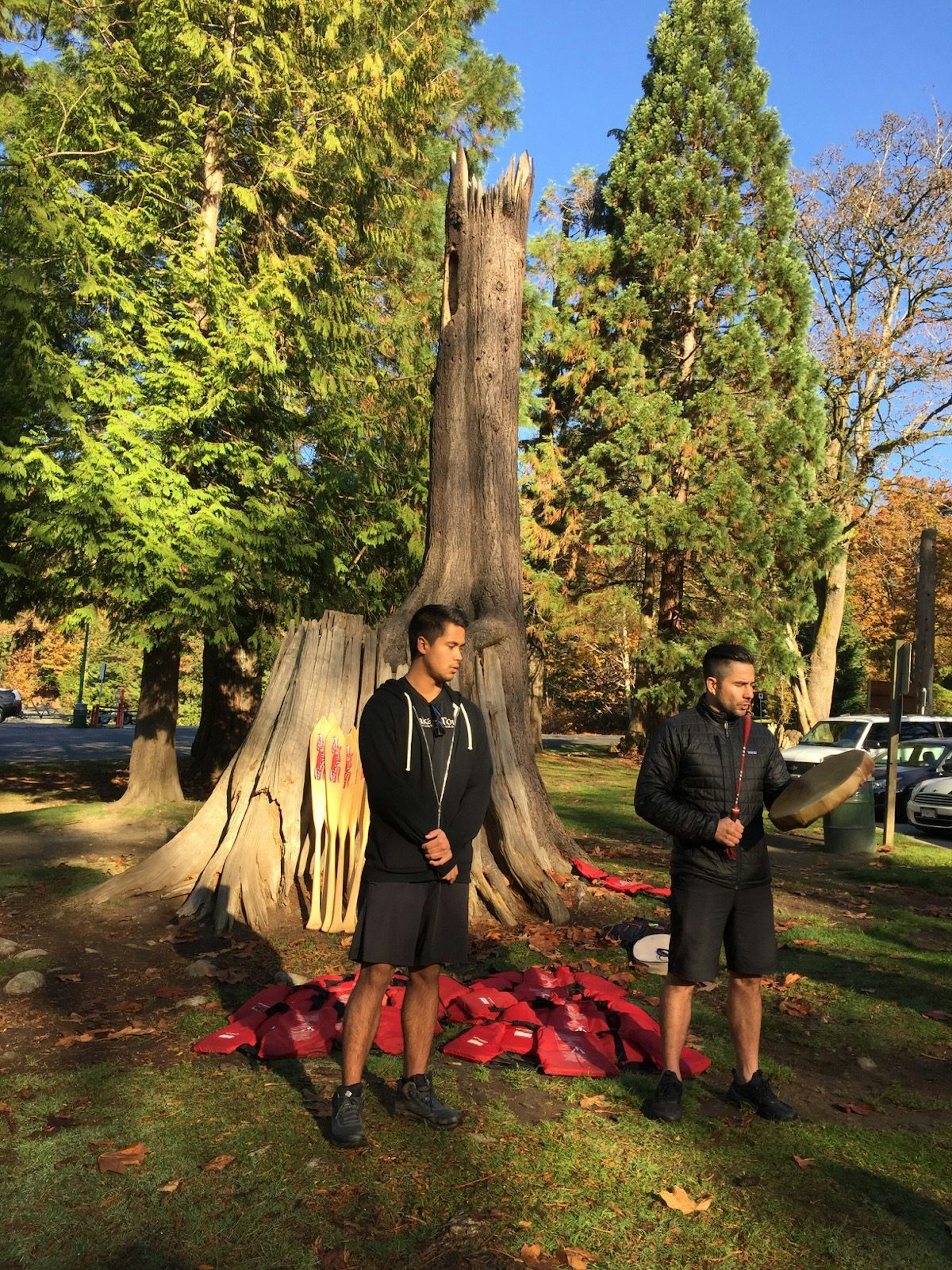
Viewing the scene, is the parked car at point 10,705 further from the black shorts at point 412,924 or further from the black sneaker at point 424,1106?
the black shorts at point 412,924

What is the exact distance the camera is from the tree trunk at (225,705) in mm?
17234

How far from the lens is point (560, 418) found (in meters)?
29.0

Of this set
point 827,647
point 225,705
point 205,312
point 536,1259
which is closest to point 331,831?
point 536,1259

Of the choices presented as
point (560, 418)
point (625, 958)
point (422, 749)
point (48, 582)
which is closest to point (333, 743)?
point (625, 958)

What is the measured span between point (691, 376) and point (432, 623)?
25198mm

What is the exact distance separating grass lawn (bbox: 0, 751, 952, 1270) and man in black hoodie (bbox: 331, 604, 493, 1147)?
0.86 feet

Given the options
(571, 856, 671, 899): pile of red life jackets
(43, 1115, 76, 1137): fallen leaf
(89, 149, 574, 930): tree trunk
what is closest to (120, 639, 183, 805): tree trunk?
(89, 149, 574, 930): tree trunk

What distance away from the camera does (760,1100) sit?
4.23 meters

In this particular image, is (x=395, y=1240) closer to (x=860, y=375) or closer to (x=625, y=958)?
(x=625, y=958)

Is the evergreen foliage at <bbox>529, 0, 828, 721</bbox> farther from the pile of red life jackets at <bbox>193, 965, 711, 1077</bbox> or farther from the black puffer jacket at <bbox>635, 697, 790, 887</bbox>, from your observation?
the black puffer jacket at <bbox>635, 697, 790, 887</bbox>

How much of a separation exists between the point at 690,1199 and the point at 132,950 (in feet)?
13.8

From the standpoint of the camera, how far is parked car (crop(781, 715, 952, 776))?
1833cm

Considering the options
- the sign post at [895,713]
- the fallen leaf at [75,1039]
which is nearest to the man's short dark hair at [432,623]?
the fallen leaf at [75,1039]

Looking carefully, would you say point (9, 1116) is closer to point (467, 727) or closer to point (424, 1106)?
point (424, 1106)
